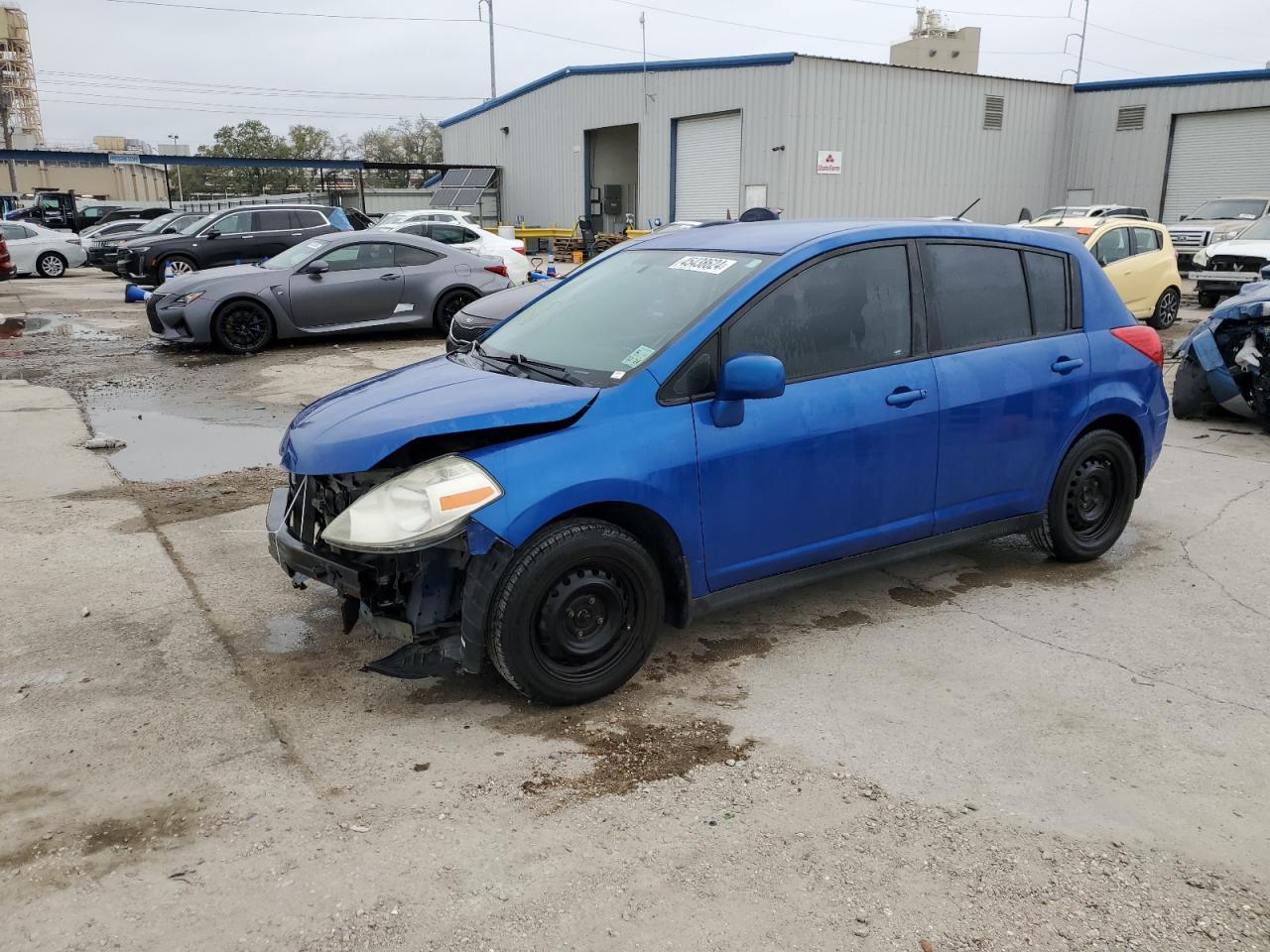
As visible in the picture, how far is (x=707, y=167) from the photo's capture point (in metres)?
28.8

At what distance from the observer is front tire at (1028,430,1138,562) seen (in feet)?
16.7

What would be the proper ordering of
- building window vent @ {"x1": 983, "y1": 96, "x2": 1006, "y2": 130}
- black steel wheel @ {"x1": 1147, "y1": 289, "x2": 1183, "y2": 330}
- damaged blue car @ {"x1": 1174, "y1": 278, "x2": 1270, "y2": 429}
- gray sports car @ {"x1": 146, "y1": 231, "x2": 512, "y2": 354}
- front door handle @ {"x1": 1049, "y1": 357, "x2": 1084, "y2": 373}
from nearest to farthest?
1. front door handle @ {"x1": 1049, "y1": 357, "x2": 1084, "y2": 373}
2. damaged blue car @ {"x1": 1174, "y1": 278, "x2": 1270, "y2": 429}
3. gray sports car @ {"x1": 146, "y1": 231, "x2": 512, "y2": 354}
4. black steel wheel @ {"x1": 1147, "y1": 289, "x2": 1183, "y2": 330}
5. building window vent @ {"x1": 983, "y1": 96, "x2": 1006, "y2": 130}

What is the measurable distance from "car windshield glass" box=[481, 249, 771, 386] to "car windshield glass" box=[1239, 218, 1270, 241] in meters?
18.2

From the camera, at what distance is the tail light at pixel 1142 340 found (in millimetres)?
5172

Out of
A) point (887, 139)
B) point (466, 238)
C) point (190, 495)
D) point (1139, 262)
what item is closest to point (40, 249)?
point (466, 238)

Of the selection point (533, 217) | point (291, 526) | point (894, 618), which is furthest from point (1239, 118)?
point (291, 526)

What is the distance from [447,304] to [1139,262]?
33.8 feet

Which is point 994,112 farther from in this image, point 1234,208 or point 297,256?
point 297,256

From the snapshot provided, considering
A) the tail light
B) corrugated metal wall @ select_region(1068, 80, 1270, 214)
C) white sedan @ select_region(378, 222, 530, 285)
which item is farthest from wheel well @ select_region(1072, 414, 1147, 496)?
corrugated metal wall @ select_region(1068, 80, 1270, 214)

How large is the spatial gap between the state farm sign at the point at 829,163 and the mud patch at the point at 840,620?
24.1 metres

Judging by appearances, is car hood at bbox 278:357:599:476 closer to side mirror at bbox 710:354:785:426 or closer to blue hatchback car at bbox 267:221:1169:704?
blue hatchback car at bbox 267:221:1169:704

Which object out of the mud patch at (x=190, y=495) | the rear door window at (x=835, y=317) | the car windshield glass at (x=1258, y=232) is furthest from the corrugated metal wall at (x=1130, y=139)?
the mud patch at (x=190, y=495)

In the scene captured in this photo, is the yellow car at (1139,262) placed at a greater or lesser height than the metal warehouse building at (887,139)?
lesser

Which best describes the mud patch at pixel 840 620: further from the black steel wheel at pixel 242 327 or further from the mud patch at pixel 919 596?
Answer: the black steel wheel at pixel 242 327
